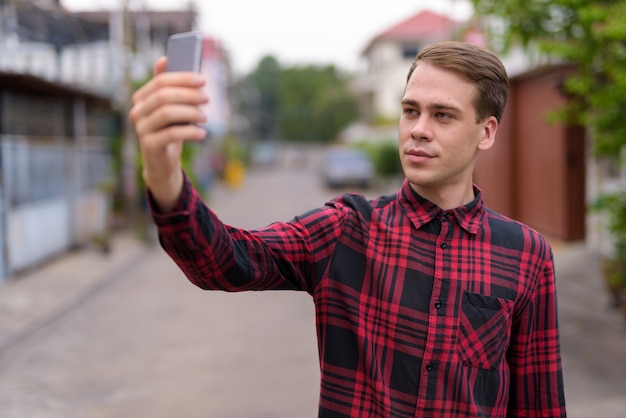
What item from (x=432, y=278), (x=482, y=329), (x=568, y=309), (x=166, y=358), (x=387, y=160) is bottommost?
(x=166, y=358)

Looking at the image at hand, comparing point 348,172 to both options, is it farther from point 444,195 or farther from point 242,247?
point 242,247

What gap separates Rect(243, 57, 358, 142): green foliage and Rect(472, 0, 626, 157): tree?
211 feet

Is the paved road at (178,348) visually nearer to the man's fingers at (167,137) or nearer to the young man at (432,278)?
the young man at (432,278)

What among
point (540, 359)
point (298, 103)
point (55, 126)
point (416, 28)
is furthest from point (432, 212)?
point (298, 103)

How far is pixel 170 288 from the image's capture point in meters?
11.1

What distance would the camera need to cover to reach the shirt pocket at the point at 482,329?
1.85m

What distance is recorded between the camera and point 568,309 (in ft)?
29.1

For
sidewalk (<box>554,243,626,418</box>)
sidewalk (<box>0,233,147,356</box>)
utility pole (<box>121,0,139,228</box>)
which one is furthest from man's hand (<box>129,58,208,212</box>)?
utility pole (<box>121,0,139,228</box>)

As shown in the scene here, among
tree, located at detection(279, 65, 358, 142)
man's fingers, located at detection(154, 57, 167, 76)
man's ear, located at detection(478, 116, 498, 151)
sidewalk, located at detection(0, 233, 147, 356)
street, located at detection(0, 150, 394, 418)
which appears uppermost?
tree, located at detection(279, 65, 358, 142)

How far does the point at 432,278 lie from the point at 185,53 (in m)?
0.92

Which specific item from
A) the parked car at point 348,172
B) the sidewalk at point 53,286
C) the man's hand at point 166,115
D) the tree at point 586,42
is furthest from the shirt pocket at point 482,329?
the parked car at point 348,172

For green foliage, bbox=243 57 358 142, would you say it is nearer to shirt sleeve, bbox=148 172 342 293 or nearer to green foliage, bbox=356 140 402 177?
green foliage, bbox=356 140 402 177

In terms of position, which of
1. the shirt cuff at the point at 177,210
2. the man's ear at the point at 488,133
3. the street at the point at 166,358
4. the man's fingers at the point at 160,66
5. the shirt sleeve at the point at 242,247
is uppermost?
the man's fingers at the point at 160,66

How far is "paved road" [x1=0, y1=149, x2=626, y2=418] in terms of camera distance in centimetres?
586
